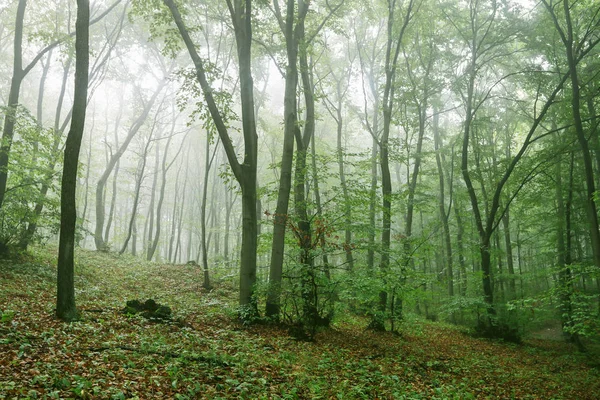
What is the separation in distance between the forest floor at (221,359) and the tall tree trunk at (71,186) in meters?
0.45

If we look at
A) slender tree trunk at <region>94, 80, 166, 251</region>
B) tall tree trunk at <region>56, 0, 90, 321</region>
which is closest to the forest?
tall tree trunk at <region>56, 0, 90, 321</region>

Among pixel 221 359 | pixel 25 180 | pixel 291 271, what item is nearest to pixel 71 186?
pixel 221 359

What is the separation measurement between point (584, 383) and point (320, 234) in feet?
23.5

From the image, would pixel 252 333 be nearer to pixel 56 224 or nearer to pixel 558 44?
pixel 56 224

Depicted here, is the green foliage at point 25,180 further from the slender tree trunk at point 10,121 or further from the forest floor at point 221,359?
the forest floor at point 221,359

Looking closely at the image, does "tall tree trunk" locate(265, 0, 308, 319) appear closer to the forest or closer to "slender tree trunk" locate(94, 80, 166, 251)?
the forest

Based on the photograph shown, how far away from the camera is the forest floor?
475cm

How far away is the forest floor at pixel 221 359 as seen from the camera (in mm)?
4751

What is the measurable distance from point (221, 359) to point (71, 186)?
4.26 m

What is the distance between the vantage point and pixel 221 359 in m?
6.12

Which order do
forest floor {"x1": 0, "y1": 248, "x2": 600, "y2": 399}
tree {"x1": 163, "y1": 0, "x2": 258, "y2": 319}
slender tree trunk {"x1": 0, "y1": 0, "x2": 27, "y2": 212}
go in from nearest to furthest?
forest floor {"x1": 0, "y1": 248, "x2": 600, "y2": 399} < tree {"x1": 163, "y1": 0, "x2": 258, "y2": 319} < slender tree trunk {"x1": 0, "y1": 0, "x2": 27, "y2": 212}

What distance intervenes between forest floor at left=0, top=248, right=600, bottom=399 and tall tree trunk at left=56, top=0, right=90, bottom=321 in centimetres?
45

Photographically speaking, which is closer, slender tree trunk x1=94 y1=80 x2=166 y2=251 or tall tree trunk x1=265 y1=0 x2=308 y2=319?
tall tree trunk x1=265 y1=0 x2=308 y2=319

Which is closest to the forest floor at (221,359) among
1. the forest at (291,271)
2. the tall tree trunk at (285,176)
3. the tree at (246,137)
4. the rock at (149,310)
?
the forest at (291,271)
